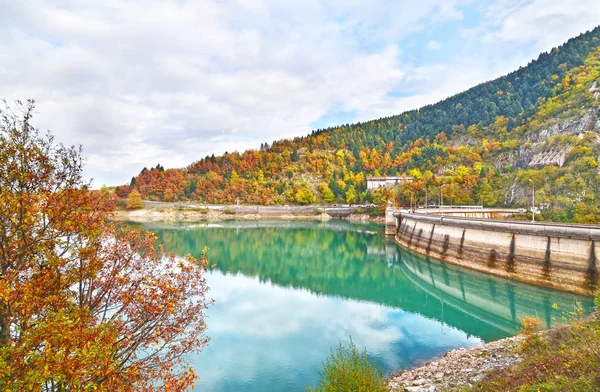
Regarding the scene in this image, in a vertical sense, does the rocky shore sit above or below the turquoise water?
above

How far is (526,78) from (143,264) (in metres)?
216

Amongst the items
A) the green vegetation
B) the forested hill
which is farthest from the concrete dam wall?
the forested hill

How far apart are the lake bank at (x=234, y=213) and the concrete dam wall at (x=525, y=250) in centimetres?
7501

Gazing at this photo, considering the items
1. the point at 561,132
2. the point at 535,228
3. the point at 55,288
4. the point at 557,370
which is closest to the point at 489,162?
the point at 561,132

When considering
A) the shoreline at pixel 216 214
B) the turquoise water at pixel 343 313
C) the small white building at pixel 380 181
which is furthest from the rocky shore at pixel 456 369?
the small white building at pixel 380 181

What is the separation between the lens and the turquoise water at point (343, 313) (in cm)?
1733

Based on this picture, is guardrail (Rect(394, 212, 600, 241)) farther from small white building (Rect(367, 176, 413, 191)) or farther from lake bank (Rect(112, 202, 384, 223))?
small white building (Rect(367, 176, 413, 191))

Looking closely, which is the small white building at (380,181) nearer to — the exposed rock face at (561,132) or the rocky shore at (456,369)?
the exposed rock face at (561,132)

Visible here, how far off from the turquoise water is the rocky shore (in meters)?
1.75

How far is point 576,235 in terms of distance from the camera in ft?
88.5

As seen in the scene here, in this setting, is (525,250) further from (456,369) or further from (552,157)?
(552,157)

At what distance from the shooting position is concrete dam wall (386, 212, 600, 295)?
26.2 m

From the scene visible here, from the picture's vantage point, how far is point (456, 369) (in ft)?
45.0

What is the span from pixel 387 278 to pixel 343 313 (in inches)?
548
